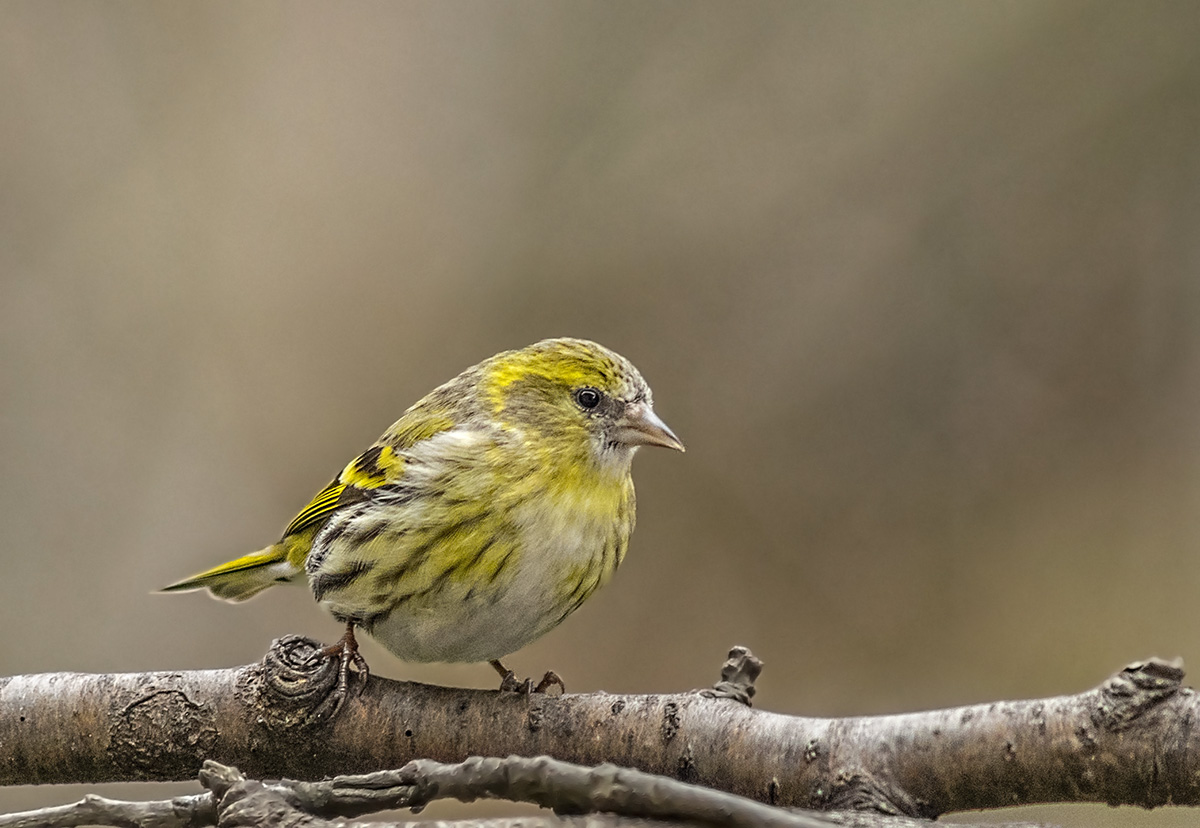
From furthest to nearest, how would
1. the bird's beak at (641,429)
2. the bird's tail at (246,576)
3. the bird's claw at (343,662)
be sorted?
the bird's tail at (246,576) < the bird's beak at (641,429) < the bird's claw at (343,662)

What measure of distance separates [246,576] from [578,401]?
105 cm

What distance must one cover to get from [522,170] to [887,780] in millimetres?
3773

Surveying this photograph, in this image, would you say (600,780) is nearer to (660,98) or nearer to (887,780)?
(887,780)

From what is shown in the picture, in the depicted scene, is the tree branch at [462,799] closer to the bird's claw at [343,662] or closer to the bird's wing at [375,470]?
the bird's claw at [343,662]

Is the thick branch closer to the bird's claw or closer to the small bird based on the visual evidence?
the bird's claw

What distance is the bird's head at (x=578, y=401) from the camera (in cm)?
288

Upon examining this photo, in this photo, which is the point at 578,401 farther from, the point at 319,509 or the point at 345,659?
the point at 345,659

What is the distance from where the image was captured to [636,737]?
84.0 inches

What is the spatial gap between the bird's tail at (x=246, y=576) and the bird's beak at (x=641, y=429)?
95 centimetres

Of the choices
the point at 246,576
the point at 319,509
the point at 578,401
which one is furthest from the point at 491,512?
the point at 246,576

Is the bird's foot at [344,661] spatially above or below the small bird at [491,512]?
below

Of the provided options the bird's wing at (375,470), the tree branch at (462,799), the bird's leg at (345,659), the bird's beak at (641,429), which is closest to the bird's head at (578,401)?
the bird's beak at (641,429)

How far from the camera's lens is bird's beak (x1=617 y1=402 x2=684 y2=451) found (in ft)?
9.42

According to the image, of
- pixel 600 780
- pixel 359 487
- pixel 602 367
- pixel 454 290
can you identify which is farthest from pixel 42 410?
pixel 600 780
